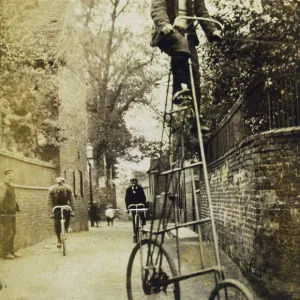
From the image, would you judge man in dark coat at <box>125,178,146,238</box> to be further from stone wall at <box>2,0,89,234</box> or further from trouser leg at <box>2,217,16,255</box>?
trouser leg at <box>2,217,16,255</box>

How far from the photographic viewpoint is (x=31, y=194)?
641 centimetres

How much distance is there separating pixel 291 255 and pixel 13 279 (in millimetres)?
2891

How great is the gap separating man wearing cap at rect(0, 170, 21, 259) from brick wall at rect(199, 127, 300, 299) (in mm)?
2712

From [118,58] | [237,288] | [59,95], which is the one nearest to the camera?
[237,288]

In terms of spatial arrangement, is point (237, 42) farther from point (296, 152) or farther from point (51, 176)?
point (51, 176)

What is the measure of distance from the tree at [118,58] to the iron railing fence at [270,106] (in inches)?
71.3

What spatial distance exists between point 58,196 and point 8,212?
1.40 meters

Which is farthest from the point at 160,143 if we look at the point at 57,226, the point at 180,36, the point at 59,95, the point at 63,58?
the point at 57,226

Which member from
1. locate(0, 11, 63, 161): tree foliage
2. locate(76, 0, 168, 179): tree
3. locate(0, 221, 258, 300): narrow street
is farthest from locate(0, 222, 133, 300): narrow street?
locate(76, 0, 168, 179): tree

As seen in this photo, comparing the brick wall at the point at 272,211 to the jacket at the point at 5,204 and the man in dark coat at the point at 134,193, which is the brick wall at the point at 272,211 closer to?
the jacket at the point at 5,204

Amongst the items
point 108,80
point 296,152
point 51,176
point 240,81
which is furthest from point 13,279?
point 108,80

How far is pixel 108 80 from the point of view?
9242mm

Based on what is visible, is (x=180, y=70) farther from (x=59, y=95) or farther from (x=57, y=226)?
(x=57, y=226)

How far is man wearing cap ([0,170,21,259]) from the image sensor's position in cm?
545
